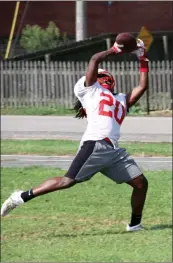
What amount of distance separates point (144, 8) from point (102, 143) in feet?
83.4

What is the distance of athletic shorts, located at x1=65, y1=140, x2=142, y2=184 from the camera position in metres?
7.12

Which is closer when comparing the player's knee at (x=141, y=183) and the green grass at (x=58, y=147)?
Result: the player's knee at (x=141, y=183)

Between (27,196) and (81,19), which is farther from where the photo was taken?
(81,19)

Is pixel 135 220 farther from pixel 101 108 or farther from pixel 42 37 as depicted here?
pixel 42 37

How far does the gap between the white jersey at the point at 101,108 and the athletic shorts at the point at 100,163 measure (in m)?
0.12

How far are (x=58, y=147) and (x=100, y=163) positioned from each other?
9.23 metres

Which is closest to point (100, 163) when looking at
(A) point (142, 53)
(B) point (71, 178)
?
(B) point (71, 178)

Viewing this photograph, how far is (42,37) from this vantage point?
3369 cm

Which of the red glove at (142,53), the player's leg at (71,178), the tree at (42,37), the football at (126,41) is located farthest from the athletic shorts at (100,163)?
the tree at (42,37)

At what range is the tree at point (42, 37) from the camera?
33750 mm

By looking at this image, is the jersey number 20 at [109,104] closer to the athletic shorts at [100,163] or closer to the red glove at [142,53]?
the athletic shorts at [100,163]

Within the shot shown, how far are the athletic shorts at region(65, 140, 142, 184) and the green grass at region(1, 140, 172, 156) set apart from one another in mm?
7884

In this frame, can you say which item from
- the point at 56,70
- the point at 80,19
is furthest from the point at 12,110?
the point at 80,19

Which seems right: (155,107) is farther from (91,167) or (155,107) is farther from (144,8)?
(91,167)
